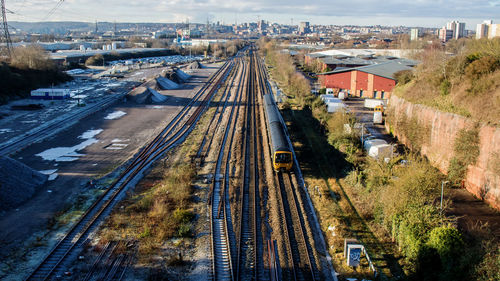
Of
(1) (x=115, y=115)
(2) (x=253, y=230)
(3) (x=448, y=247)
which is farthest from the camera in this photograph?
(1) (x=115, y=115)

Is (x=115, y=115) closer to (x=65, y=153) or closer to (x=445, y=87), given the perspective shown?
(x=65, y=153)

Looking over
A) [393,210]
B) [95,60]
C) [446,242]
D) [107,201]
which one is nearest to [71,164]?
[107,201]

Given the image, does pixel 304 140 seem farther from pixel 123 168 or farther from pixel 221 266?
pixel 221 266

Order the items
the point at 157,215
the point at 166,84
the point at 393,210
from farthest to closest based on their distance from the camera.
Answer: the point at 166,84, the point at 157,215, the point at 393,210

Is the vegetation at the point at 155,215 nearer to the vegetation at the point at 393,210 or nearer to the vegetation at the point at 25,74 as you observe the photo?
the vegetation at the point at 393,210

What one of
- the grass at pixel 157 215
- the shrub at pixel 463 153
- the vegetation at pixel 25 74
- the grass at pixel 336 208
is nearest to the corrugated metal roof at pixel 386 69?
the grass at pixel 336 208

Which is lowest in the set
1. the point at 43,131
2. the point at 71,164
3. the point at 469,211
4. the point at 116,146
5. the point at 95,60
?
the point at 469,211
